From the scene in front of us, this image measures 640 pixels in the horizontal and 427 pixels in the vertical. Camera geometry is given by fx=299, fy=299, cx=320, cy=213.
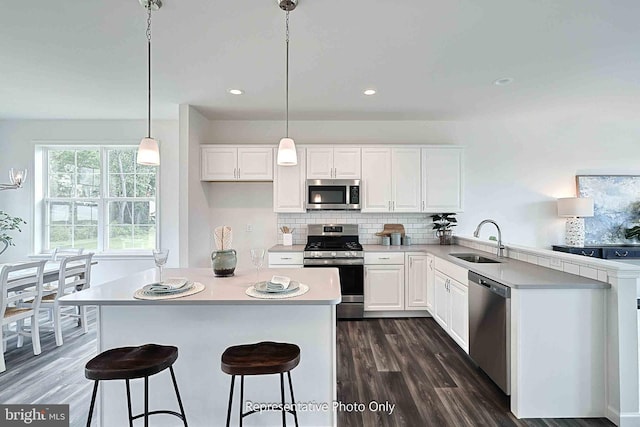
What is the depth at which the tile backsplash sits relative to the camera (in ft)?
14.1

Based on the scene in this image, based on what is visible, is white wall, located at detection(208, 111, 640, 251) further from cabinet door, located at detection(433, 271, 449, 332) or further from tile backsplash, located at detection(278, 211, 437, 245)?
cabinet door, located at detection(433, 271, 449, 332)

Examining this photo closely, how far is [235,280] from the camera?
1987 millimetres

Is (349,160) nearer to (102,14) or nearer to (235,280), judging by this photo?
(235,280)

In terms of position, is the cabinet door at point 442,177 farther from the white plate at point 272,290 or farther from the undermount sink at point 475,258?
the white plate at point 272,290

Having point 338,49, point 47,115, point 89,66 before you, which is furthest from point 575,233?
point 47,115

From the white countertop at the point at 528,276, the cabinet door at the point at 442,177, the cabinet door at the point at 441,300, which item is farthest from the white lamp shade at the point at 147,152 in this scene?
the cabinet door at the point at 442,177

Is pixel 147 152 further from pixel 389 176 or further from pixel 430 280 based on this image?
pixel 430 280

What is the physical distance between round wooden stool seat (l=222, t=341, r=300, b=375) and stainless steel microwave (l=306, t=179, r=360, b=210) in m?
2.59

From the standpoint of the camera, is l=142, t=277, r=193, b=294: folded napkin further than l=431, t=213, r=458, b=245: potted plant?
No

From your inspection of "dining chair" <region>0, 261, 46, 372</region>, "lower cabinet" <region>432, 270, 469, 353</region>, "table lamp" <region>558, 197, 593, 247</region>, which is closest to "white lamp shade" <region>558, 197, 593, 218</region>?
"table lamp" <region>558, 197, 593, 247</region>

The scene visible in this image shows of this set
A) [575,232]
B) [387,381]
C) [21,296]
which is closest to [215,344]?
[387,381]

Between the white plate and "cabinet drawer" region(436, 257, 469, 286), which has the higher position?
the white plate

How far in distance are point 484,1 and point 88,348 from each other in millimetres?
4399

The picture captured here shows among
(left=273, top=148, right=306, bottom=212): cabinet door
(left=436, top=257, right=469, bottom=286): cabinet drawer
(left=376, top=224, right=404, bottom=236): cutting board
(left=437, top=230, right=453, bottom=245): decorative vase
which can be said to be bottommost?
(left=436, top=257, right=469, bottom=286): cabinet drawer
